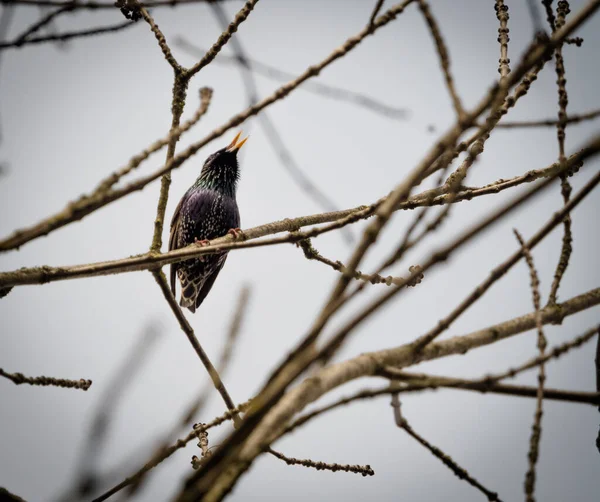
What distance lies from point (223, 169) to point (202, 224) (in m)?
0.72

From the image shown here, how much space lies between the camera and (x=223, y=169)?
5242 mm

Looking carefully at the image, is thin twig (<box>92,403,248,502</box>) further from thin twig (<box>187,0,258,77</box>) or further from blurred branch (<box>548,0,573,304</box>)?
thin twig (<box>187,0,258,77</box>)

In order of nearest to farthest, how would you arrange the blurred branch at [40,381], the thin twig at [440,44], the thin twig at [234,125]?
the thin twig at [234,125]
the thin twig at [440,44]
the blurred branch at [40,381]

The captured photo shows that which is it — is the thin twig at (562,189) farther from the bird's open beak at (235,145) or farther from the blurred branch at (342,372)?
the bird's open beak at (235,145)

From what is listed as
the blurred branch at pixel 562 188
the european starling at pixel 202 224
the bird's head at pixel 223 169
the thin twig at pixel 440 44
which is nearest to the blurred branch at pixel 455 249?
the thin twig at pixel 440 44

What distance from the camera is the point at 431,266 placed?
951mm

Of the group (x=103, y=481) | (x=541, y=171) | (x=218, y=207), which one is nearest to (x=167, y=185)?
(x=103, y=481)

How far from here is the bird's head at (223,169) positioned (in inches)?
202

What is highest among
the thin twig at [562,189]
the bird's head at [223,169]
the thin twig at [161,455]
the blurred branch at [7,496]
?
the bird's head at [223,169]

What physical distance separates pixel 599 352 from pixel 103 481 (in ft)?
4.03

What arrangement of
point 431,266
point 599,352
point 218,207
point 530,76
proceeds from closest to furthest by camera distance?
point 431,266 → point 599,352 → point 530,76 → point 218,207

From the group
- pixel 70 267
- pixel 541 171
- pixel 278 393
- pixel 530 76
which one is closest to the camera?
pixel 278 393

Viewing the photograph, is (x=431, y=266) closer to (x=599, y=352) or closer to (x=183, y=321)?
(x=599, y=352)

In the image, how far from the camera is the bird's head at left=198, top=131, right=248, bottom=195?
514 centimetres
